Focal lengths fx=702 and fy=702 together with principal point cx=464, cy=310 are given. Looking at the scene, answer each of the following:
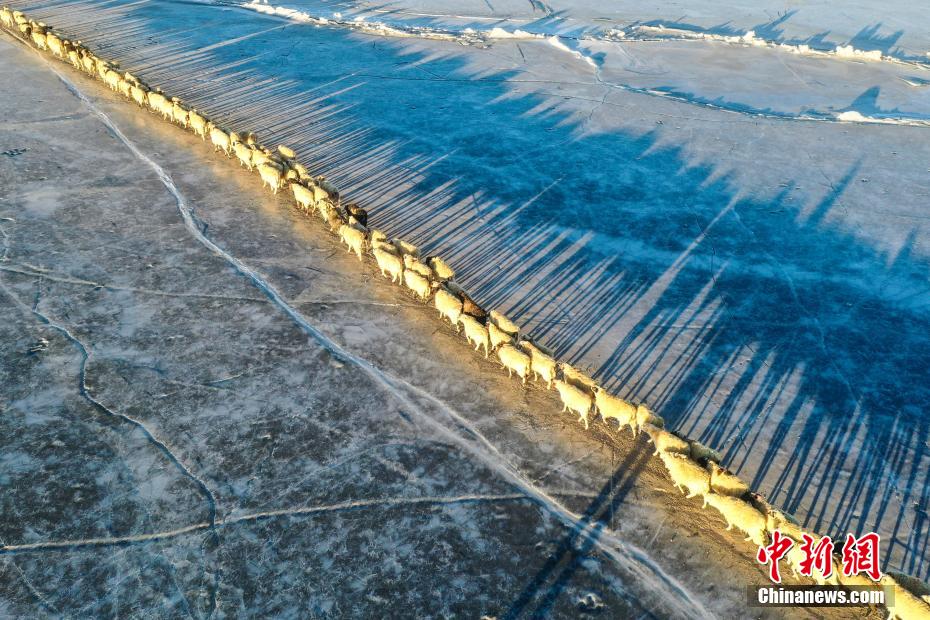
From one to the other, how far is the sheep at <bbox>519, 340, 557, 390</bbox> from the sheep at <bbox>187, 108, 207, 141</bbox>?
42.5 ft

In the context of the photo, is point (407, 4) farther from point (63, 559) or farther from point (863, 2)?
point (63, 559)

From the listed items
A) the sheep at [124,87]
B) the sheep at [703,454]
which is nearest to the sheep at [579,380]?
the sheep at [703,454]

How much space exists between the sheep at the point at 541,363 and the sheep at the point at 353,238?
15.8 ft

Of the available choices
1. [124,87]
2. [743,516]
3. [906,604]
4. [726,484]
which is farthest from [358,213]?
[906,604]

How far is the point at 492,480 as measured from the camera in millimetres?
10000

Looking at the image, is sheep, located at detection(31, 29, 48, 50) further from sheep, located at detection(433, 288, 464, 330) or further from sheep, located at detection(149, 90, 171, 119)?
sheep, located at detection(433, 288, 464, 330)

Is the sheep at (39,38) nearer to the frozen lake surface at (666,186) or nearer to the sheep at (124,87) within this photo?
the frozen lake surface at (666,186)

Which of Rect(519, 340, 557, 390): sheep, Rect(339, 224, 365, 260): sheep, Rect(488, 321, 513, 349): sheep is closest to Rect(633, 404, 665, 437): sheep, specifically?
Rect(519, 340, 557, 390): sheep

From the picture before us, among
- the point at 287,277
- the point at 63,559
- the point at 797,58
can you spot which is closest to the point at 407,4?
Answer: the point at 797,58

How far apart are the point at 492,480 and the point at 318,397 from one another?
126 inches

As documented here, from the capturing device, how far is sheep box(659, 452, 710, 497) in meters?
9.39

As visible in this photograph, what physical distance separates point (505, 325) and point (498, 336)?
0.40 m

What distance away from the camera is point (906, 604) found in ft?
A: 25.6

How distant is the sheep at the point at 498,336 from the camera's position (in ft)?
38.7
